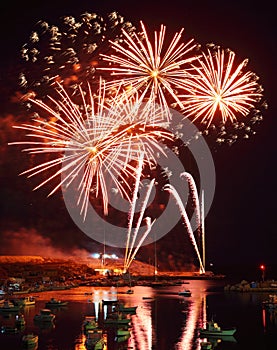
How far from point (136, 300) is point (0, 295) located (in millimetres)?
13246

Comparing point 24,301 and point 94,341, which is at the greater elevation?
point 24,301

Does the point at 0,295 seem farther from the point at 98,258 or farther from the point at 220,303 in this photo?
the point at 98,258

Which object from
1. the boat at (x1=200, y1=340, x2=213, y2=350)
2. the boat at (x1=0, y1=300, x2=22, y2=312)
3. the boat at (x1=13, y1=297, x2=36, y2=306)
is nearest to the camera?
the boat at (x1=200, y1=340, x2=213, y2=350)

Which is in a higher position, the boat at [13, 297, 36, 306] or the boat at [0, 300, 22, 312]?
the boat at [13, 297, 36, 306]

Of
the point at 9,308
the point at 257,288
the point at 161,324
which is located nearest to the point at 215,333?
the point at 161,324

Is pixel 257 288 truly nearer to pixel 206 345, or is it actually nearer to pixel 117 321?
pixel 117 321

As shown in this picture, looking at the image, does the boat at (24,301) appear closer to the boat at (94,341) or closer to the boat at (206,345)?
the boat at (94,341)

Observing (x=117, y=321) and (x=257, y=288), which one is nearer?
(x=117, y=321)

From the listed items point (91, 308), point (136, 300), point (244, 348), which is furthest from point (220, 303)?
point (244, 348)

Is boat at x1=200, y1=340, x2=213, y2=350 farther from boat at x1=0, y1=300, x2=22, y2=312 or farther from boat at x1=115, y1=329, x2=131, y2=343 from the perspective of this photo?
boat at x1=0, y1=300, x2=22, y2=312

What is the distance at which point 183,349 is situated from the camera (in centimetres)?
2756

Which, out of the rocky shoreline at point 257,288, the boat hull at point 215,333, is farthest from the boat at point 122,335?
the rocky shoreline at point 257,288

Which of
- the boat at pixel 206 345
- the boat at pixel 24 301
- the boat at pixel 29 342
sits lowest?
the boat at pixel 206 345

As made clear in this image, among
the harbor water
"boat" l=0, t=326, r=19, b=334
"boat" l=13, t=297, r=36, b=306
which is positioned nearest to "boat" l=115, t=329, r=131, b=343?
the harbor water
